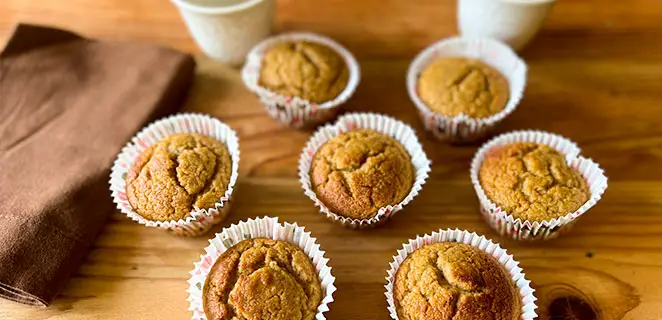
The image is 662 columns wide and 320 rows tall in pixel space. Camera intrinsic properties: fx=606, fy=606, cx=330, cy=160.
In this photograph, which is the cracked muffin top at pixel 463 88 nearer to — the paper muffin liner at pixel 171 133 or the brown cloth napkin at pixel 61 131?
the paper muffin liner at pixel 171 133

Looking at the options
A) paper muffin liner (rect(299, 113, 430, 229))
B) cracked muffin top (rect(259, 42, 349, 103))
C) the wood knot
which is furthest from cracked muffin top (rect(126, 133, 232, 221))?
the wood knot

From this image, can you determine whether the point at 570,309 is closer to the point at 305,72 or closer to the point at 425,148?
the point at 425,148

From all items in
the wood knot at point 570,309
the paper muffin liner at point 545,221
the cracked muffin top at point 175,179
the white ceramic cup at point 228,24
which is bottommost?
the cracked muffin top at point 175,179

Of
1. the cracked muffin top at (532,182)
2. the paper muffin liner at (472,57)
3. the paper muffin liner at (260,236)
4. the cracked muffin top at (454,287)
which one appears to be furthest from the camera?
the paper muffin liner at (472,57)

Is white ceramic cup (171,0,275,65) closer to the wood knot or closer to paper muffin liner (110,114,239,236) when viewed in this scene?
paper muffin liner (110,114,239,236)

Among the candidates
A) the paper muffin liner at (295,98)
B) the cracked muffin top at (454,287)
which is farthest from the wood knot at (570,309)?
the paper muffin liner at (295,98)

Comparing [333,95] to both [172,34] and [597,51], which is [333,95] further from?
[597,51]
